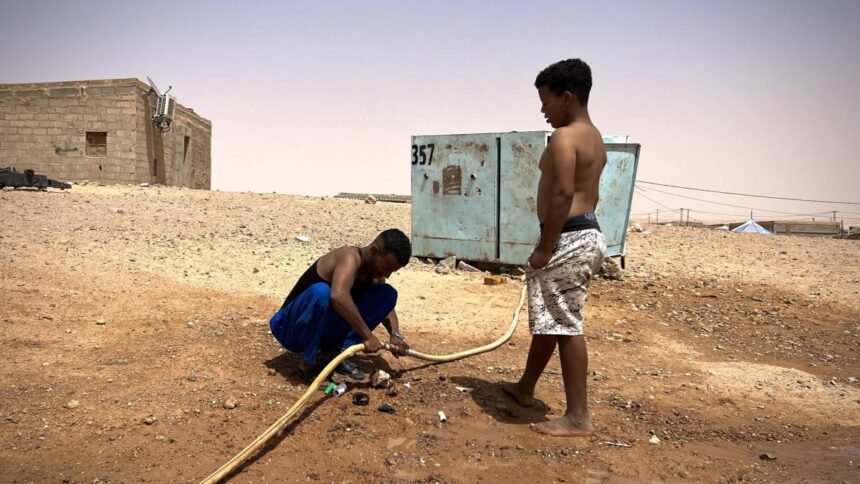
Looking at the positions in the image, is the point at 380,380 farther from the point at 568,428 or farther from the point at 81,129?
the point at 81,129

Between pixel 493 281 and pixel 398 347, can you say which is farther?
pixel 493 281

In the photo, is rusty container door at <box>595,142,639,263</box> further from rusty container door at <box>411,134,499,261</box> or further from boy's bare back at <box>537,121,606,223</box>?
boy's bare back at <box>537,121,606,223</box>

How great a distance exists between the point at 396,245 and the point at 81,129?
16.8m

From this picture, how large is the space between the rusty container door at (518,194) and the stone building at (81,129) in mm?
12914

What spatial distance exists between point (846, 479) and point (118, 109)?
59.6ft

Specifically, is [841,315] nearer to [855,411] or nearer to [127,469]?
[855,411]

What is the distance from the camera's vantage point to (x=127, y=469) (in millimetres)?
2568

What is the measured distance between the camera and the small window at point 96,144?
16766 millimetres

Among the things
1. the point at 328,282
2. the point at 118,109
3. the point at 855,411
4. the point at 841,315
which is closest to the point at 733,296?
the point at 841,315

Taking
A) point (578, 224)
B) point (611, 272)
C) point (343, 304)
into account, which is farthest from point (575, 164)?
point (611, 272)

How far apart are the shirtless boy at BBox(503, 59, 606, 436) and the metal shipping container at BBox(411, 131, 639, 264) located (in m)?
4.34

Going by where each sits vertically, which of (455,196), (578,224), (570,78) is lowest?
(578,224)

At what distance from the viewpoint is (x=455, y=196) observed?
816 centimetres

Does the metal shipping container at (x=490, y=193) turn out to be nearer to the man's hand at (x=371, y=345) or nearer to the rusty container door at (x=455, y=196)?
the rusty container door at (x=455, y=196)
